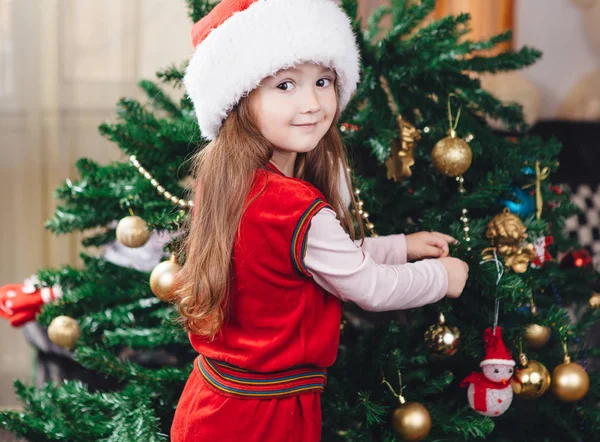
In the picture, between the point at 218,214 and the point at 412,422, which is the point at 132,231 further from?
the point at 412,422

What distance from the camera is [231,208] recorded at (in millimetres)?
815

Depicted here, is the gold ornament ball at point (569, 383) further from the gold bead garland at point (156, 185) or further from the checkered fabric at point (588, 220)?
the checkered fabric at point (588, 220)

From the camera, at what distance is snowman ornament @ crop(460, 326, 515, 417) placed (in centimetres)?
92

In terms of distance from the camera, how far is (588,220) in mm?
1824

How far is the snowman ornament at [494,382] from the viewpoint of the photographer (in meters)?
0.92

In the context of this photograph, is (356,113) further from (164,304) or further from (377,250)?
(164,304)

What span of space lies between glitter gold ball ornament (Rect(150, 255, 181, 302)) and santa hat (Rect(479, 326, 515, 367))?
45 cm

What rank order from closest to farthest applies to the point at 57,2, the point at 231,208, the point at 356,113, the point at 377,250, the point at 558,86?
the point at 231,208 → the point at 377,250 → the point at 356,113 → the point at 57,2 → the point at 558,86

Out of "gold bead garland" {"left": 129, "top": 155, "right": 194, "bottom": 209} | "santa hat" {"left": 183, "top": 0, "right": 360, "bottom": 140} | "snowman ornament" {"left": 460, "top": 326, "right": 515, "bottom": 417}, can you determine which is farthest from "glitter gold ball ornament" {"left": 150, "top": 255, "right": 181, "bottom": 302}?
"snowman ornament" {"left": 460, "top": 326, "right": 515, "bottom": 417}

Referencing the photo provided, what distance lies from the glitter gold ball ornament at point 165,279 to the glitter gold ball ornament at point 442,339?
38 centimetres

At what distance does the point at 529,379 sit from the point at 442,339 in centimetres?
15

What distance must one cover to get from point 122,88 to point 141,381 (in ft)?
3.77

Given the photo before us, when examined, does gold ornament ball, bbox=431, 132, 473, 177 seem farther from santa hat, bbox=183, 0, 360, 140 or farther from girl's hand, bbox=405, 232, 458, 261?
santa hat, bbox=183, 0, 360, 140

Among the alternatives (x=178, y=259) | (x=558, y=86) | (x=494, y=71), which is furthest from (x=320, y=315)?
(x=558, y=86)
